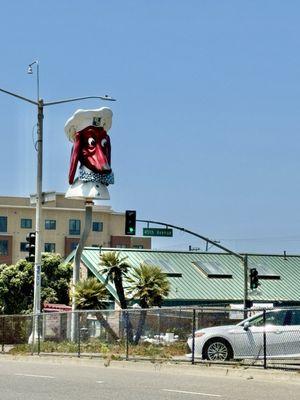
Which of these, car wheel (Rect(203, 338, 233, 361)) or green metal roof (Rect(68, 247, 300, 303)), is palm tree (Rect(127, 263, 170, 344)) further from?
green metal roof (Rect(68, 247, 300, 303))

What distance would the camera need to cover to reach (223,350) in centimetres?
2111

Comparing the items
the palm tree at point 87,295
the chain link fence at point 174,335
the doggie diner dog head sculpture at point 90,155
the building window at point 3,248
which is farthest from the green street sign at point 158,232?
the building window at point 3,248

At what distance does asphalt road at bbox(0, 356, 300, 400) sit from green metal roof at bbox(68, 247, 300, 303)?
33509 mm

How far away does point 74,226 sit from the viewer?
103562mm

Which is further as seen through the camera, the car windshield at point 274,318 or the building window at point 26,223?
the building window at point 26,223

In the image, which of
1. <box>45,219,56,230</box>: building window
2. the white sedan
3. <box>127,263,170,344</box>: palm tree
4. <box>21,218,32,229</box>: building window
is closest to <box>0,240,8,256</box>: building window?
<box>21,218,32,229</box>: building window

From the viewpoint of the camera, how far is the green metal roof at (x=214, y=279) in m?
57.5

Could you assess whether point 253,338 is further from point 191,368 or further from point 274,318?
point 191,368

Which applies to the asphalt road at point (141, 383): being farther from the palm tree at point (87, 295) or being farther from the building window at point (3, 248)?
the building window at point (3, 248)

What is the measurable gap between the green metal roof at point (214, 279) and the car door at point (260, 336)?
113 feet

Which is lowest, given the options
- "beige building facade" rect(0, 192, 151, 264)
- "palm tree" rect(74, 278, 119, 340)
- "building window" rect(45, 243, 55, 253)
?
"palm tree" rect(74, 278, 119, 340)

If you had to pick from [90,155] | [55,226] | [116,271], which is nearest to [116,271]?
[116,271]

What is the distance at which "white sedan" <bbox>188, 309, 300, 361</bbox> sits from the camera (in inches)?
763

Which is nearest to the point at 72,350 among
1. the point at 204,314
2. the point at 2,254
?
the point at 204,314
